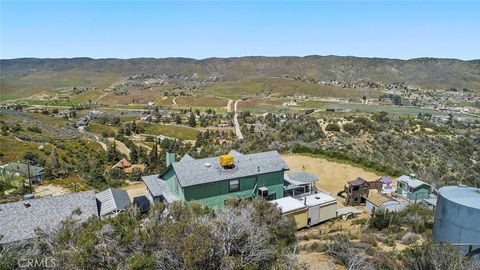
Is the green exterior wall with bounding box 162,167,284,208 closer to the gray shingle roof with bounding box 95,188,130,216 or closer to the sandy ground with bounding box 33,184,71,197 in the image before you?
the gray shingle roof with bounding box 95,188,130,216

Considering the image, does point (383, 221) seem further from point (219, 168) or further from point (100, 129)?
point (100, 129)

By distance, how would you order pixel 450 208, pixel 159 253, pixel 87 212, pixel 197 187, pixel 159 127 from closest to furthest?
pixel 159 253 < pixel 450 208 < pixel 87 212 < pixel 197 187 < pixel 159 127

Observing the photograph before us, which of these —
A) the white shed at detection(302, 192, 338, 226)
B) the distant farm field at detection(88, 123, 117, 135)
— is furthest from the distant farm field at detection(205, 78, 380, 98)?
the white shed at detection(302, 192, 338, 226)

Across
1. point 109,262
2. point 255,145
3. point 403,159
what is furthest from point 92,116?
point 109,262

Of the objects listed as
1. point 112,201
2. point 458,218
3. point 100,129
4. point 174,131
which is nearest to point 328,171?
point 112,201

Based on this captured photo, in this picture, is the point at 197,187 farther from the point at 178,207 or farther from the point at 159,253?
the point at 159,253
